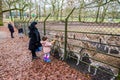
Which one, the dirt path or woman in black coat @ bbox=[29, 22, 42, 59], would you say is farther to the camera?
woman in black coat @ bbox=[29, 22, 42, 59]

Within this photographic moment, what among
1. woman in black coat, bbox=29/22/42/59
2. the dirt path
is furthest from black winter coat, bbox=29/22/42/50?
the dirt path

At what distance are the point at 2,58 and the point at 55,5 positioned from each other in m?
32.3

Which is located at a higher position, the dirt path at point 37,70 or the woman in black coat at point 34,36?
the woman in black coat at point 34,36

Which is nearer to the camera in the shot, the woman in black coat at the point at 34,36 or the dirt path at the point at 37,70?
the dirt path at the point at 37,70

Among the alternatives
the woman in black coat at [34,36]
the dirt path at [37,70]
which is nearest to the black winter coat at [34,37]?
the woman in black coat at [34,36]

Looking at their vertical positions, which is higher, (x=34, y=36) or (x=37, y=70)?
(x=34, y=36)

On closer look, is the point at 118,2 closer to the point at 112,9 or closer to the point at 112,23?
the point at 112,9

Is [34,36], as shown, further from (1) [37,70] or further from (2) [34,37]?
(1) [37,70]

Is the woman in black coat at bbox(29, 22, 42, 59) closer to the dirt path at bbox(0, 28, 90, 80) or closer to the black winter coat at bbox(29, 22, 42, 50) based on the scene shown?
the black winter coat at bbox(29, 22, 42, 50)

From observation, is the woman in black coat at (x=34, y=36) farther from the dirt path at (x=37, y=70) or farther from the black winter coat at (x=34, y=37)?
the dirt path at (x=37, y=70)

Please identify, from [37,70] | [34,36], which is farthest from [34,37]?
[37,70]

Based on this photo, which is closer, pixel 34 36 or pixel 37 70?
pixel 37 70

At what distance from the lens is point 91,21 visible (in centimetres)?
466

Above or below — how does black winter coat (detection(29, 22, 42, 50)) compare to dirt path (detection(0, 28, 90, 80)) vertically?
above
